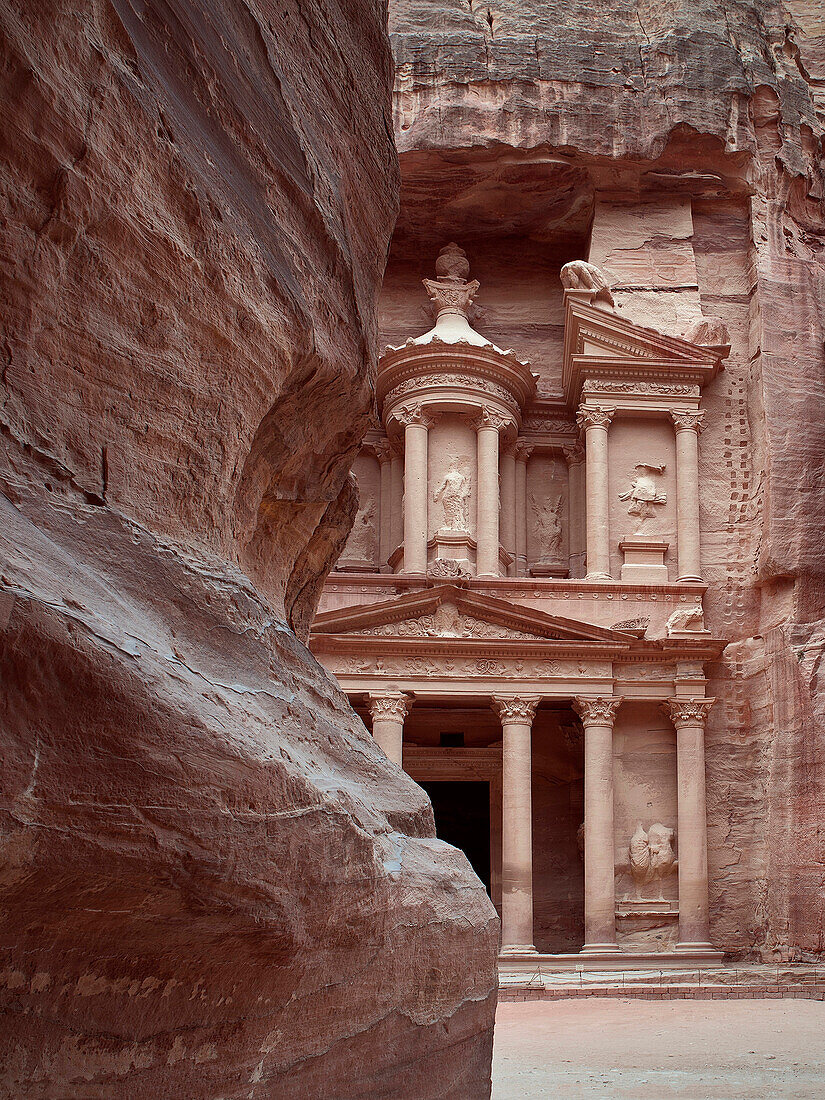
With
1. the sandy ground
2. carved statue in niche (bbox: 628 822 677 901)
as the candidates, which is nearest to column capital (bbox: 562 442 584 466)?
carved statue in niche (bbox: 628 822 677 901)

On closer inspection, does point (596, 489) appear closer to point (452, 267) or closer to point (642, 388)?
point (642, 388)

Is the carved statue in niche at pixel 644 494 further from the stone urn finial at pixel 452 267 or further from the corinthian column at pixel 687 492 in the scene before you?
the stone urn finial at pixel 452 267

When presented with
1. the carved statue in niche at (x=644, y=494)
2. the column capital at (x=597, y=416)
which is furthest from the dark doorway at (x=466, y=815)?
the column capital at (x=597, y=416)

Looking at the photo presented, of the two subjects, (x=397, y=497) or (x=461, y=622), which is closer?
(x=461, y=622)

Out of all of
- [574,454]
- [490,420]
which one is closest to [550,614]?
[490,420]

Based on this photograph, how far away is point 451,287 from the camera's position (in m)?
25.0

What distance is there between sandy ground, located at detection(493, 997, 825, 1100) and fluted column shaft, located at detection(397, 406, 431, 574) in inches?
381

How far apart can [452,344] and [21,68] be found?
20808mm

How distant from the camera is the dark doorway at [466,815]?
950 inches

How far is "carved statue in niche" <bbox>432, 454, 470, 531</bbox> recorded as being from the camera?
22.3 meters

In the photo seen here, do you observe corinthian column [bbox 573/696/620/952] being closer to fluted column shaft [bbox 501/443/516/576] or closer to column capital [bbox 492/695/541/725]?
column capital [bbox 492/695/541/725]

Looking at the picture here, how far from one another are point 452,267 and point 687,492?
7.62 metres

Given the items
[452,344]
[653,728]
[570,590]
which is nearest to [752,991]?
[653,728]

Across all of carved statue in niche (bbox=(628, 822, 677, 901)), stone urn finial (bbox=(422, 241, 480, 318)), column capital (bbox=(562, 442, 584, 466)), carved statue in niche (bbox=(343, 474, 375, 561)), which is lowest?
carved statue in niche (bbox=(628, 822, 677, 901))
